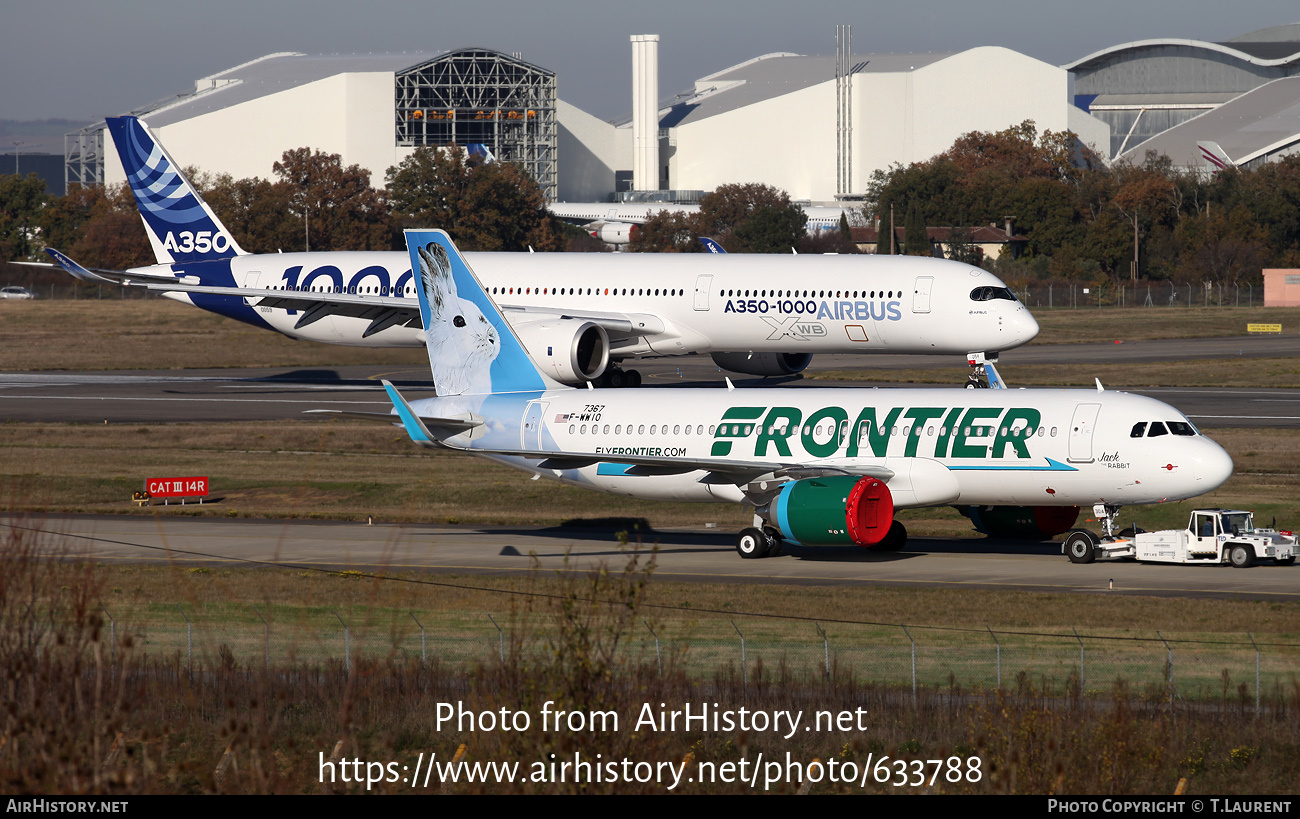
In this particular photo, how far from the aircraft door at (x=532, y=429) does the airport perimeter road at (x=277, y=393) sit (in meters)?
18.0

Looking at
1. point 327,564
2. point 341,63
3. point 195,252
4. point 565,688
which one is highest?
point 341,63

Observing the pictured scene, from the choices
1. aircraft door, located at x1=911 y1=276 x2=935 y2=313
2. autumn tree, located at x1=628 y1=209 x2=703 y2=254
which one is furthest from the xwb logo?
autumn tree, located at x1=628 y1=209 x2=703 y2=254

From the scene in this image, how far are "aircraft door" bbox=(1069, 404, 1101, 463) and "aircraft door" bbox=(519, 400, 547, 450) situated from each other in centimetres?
1403

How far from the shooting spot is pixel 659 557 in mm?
38656

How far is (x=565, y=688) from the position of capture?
562 inches

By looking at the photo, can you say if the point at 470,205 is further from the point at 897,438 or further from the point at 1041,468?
the point at 1041,468

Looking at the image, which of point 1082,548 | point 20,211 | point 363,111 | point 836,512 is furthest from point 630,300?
point 20,211

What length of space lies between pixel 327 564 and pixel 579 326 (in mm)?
24876

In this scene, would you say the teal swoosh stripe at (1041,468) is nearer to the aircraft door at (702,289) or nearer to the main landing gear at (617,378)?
the aircraft door at (702,289)

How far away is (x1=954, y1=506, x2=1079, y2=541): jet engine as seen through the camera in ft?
127

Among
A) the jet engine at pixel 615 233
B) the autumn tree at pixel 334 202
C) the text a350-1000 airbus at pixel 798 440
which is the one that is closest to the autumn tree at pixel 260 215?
the autumn tree at pixel 334 202

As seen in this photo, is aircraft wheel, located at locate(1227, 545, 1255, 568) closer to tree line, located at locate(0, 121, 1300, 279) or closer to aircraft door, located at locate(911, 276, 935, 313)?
aircraft door, located at locate(911, 276, 935, 313)
